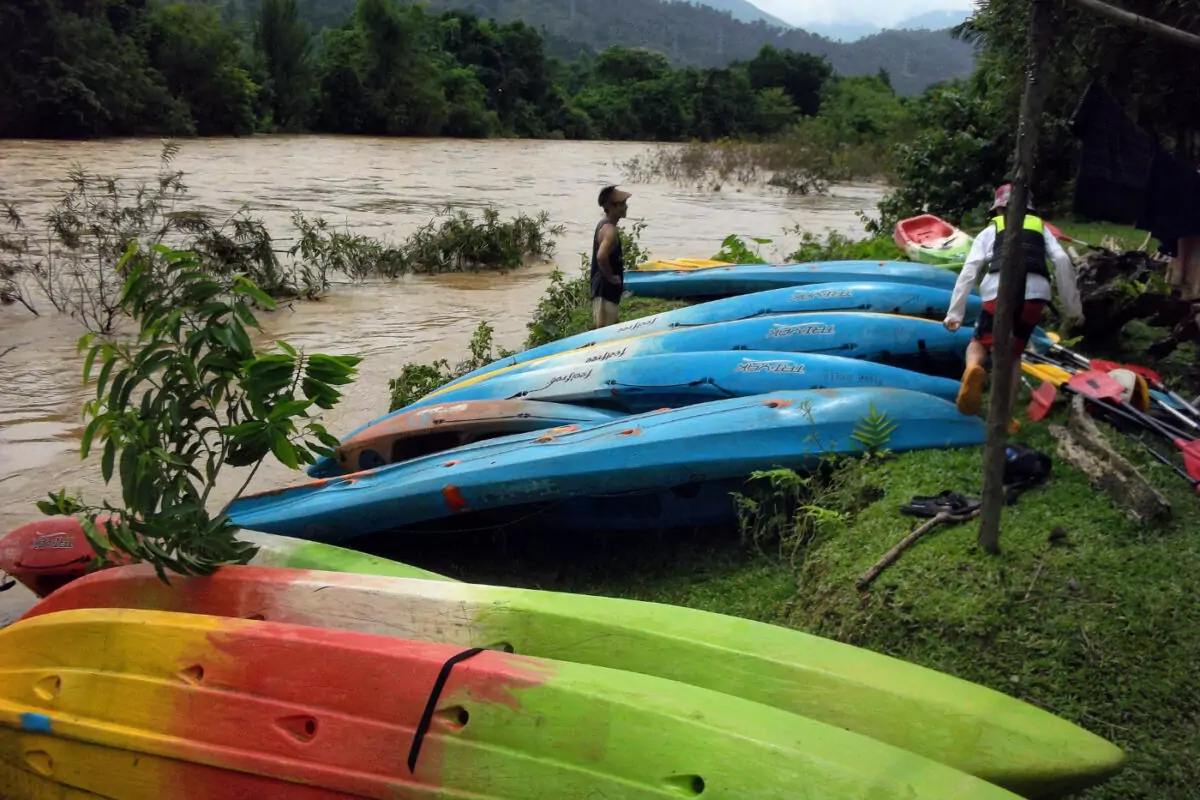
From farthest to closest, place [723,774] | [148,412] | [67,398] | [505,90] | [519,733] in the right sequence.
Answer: [505,90], [67,398], [148,412], [519,733], [723,774]

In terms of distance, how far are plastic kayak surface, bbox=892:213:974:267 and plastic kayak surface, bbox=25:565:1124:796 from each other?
5272mm

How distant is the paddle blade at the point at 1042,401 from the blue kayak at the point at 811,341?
738 millimetres

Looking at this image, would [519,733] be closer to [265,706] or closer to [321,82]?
[265,706]

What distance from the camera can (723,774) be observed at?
208 centimetres

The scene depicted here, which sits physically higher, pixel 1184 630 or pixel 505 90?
pixel 505 90

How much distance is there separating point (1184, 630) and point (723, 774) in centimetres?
163

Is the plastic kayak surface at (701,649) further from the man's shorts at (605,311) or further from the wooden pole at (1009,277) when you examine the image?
the man's shorts at (605,311)

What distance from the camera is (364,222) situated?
15.4 m

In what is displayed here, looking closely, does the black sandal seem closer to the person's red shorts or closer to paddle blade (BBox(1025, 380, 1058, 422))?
the person's red shorts

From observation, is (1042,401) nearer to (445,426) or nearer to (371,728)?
(445,426)

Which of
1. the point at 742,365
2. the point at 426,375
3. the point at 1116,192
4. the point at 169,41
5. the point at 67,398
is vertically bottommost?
the point at 67,398

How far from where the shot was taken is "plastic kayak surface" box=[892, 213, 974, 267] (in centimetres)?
762

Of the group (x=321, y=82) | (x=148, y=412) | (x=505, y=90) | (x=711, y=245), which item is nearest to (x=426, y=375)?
(x=148, y=412)

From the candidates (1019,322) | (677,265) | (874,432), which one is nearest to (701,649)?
(874,432)
